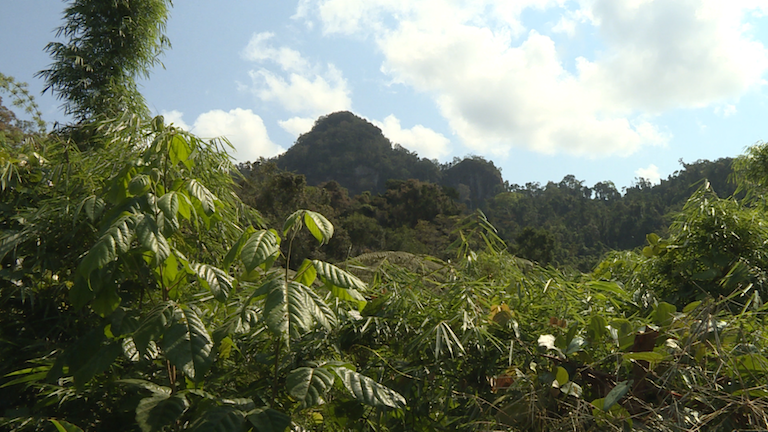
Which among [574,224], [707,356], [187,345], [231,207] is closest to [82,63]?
[231,207]

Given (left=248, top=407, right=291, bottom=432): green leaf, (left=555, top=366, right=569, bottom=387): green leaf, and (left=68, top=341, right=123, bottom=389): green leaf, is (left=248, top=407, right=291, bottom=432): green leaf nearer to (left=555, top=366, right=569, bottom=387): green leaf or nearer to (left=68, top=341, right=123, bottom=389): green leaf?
(left=68, top=341, right=123, bottom=389): green leaf

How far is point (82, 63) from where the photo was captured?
3049 mm

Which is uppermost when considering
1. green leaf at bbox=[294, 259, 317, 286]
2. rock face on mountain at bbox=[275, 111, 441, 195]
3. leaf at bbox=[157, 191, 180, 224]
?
rock face on mountain at bbox=[275, 111, 441, 195]

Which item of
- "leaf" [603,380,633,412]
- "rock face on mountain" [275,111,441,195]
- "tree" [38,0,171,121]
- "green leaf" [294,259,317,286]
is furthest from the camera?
"rock face on mountain" [275,111,441,195]

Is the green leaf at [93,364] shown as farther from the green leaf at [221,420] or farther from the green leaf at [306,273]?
the green leaf at [306,273]

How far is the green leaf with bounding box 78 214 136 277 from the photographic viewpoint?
0.66 meters

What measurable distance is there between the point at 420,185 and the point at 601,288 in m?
19.7

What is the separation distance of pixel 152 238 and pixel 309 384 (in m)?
0.31

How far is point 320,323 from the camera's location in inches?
28.6

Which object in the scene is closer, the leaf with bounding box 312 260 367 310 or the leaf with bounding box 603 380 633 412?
the leaf with bounding box 603 380 633 412

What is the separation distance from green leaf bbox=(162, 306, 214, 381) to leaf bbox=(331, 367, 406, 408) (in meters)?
0.18

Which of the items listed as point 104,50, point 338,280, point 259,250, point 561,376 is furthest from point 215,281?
point 104,50

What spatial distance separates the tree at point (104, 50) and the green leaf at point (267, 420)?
2.92 metres

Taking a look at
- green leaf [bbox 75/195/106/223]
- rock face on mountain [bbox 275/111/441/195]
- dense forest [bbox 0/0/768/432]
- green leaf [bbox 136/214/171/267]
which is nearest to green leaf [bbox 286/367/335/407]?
dense forest [bbox 0/0/768/432]
